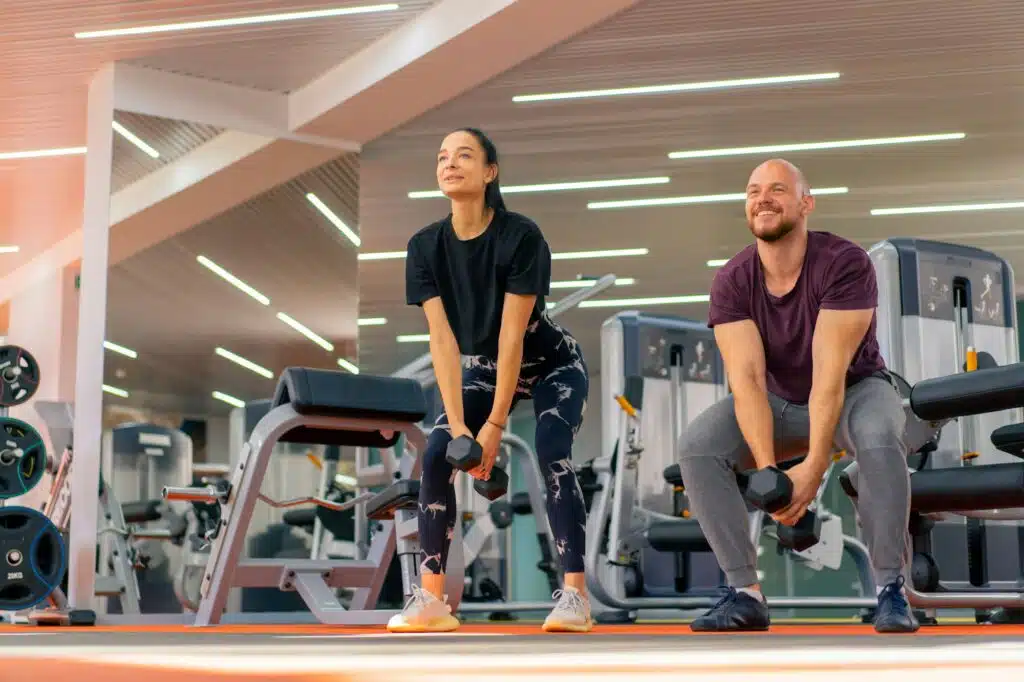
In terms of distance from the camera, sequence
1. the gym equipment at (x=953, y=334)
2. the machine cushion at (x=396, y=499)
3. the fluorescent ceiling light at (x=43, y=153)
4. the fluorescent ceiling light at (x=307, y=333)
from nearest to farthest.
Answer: the machine cushion at (x=396, y=499) < the gym equipment at (x=953, y=334) < the fluorescent ceiling light at (x=307, y=333) < the fluorescent ceiling light at (x=43, y=153)

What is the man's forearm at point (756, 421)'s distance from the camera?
2598 mm

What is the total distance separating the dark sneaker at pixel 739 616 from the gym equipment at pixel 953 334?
1607 millimetres

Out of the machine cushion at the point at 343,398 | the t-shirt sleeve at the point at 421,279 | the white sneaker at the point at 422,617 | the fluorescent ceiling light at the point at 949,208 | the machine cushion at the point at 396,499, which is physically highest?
the fluorescent ceiling light at the point at 949,208

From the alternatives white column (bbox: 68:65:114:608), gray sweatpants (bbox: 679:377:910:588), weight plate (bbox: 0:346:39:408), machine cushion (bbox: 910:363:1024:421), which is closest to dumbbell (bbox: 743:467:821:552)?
gray sweatpants (bbox: 679:377:910:588)

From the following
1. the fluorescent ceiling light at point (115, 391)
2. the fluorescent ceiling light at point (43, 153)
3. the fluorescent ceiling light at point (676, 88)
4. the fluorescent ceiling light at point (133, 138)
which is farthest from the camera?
the fluorescent ceiling light at point (43, 153)

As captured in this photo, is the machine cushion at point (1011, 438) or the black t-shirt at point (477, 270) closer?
the machine cushion at point (1011, 438)

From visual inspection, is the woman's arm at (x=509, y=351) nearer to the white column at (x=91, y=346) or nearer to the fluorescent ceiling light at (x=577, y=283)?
the white column at (x=91, y=346)

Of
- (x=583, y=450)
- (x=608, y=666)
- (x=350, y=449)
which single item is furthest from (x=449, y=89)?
(x=583, y=450)

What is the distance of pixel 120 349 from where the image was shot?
5973 millimetres

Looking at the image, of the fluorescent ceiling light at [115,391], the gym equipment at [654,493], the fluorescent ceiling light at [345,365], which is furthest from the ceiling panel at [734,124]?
the fluorescent ceiling light at [115,391]

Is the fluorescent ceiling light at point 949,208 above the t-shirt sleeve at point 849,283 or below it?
above

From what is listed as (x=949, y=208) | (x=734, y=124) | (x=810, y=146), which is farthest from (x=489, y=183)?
(x=949, y=208)

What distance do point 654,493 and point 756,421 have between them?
3496mm

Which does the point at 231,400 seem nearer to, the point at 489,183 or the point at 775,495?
the point at 489,183
